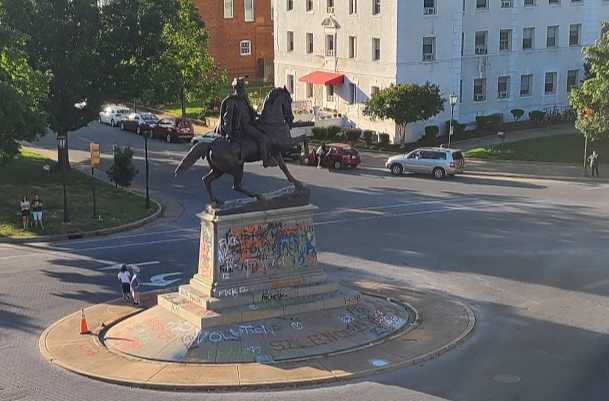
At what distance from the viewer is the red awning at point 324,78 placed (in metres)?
64.2

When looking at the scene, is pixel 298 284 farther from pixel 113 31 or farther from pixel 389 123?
pixel 389 123

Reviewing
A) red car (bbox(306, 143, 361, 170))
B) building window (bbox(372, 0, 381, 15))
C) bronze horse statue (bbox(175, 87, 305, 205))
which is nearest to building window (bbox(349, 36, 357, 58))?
building window (bbox(372, 0, 381, 15))

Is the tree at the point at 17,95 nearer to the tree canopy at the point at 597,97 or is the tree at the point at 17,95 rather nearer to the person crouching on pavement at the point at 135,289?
the person crouching on pavement at the point at 135,289

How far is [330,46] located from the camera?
216 feet

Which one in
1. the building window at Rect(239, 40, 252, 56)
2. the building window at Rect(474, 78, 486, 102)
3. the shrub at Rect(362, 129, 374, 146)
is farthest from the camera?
the building window at Rect(239, 40, 252, 56)

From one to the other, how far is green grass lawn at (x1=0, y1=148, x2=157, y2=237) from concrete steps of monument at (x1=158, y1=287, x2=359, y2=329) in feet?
45.6

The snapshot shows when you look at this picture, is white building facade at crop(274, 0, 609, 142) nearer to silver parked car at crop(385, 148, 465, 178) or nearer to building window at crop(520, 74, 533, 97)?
building window at crop(520, 74, 533, 97)

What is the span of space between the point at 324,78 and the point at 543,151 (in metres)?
17.7

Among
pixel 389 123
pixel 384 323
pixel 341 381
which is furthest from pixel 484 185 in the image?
pixel 341 381

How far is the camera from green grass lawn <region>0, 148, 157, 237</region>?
121 feet

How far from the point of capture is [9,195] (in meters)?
42.5

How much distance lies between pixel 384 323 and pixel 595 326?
210 inches

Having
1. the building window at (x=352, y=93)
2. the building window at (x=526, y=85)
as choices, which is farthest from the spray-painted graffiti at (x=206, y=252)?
the building window at (x=526, y=85)

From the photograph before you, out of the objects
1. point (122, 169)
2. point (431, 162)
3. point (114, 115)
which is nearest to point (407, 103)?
point (431, 162)
